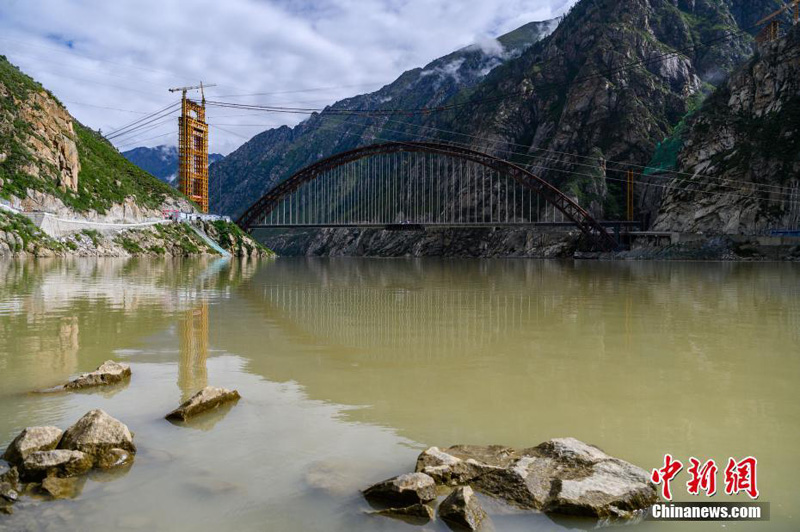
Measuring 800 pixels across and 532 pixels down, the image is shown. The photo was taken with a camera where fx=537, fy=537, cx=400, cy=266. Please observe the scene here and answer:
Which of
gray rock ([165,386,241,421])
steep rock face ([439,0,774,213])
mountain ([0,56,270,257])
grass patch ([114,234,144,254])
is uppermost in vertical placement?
steep rock face ([439,0,774,213])

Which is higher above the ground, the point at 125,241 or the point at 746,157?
the point at 746,157

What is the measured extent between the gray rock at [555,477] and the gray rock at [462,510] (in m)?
0.43

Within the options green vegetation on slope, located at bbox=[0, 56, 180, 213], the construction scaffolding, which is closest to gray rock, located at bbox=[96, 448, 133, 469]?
green vegetation on slope, located at bbox=[0, 56, 180, 213]

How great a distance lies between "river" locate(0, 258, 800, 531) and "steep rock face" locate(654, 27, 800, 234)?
76.7m

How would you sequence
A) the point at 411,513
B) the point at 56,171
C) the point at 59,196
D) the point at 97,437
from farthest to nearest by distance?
1. the point at 56,171
2. the point at 59,196
3. the point at 97,437
4. the point at 411,513

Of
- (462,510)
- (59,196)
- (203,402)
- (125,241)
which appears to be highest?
(59,196)

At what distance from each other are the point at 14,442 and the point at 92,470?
2.86 feet

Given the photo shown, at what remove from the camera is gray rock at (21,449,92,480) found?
16.1 feet

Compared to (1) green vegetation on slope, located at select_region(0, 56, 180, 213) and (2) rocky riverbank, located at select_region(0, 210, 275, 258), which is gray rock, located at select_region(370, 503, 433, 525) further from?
(1) green vegetation on slope, located at select_region(0, 56, 180, 213)

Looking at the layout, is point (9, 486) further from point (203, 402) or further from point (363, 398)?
point (363, 398)

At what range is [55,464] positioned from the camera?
500 cm

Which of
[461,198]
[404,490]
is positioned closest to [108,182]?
[404,490]

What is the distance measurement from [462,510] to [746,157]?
99874 mm

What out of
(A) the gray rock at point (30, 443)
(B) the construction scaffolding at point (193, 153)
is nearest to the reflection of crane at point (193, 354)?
(A) the gray rock at point (30, 443)
